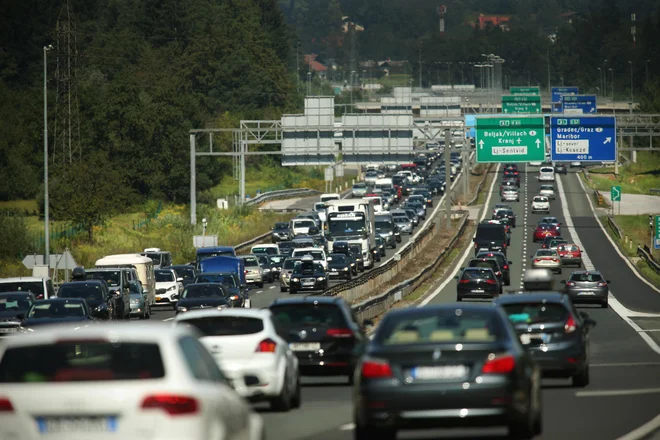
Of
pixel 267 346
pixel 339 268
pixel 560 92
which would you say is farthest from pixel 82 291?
pixel 560 92

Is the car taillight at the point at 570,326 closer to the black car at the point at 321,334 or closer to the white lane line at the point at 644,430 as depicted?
the black car at the point at 321,334

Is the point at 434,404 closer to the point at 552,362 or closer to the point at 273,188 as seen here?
the point at 552,362

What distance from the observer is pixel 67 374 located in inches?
398

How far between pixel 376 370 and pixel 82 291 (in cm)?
2511

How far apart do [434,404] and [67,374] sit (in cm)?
419

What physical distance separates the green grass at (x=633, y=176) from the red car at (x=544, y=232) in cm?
3922

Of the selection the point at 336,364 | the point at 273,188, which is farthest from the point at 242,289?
the point at 273,188

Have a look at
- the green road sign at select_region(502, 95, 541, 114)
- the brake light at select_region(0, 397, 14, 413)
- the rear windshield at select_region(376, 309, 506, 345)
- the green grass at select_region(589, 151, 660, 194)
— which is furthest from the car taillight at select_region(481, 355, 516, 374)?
the green grass at select_region(589, 151, 660, 194)

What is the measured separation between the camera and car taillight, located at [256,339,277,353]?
18.2 metres

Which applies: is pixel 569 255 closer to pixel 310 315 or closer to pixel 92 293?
pixel 92 293

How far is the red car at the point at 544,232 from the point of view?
79.7 m

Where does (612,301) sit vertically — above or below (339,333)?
below

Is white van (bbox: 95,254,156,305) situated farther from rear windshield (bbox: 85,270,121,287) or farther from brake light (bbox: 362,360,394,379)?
brake light (bbox: 362,360,394,379)

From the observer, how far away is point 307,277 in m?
56.2
